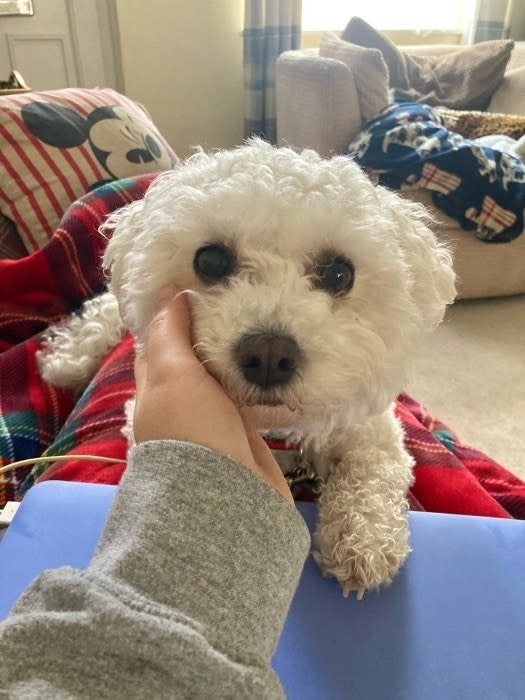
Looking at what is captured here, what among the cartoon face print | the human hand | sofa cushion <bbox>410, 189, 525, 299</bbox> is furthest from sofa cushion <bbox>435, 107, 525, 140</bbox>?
the human hand

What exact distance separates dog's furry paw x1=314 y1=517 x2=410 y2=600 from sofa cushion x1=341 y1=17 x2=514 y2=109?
344cm

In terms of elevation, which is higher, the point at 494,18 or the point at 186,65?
the point at 494,18

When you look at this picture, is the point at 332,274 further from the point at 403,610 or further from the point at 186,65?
the point at 186,65

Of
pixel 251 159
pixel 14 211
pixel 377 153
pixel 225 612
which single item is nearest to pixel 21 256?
pixel 14 211

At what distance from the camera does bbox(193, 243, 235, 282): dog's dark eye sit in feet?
2.65

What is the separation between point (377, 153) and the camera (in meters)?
2.52

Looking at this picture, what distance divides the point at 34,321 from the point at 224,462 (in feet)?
3.55

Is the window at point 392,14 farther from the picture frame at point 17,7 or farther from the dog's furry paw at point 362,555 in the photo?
the dog's furry paw at point 362,555

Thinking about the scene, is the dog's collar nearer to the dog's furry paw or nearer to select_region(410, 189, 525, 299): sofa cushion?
the dog's furry paw

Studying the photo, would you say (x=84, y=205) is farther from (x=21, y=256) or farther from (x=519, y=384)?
(x=519, y=384)

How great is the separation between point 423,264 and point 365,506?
14.3 inches

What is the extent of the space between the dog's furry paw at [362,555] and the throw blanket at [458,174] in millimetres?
1963

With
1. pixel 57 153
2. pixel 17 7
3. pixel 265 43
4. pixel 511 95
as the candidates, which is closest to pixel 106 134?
pixel 57 153

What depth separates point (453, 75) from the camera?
3760mm
